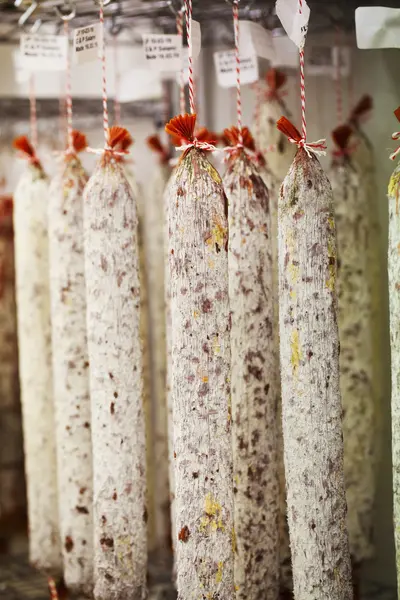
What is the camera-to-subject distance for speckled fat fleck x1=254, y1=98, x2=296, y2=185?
11.4ft

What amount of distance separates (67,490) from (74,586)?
0.41 meters

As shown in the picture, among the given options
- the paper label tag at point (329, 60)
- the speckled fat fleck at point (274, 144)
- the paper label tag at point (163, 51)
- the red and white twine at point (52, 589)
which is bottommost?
the red and white twine at point (52, 589)

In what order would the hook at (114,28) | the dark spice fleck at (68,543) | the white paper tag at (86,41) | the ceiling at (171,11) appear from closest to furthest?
the white paper tag at (86,41), the dark spice fleck at (68,543), the ceiling at (171,11), the hook at (114,28)

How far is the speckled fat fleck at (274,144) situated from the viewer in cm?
347

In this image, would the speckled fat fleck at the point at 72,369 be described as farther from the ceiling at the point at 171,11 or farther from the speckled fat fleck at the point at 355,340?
the speckled fat fleck at the point at 355,340

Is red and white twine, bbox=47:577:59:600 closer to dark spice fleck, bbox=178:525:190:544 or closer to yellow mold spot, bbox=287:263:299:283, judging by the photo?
dark spice fleck, bbox=178:525:190:544

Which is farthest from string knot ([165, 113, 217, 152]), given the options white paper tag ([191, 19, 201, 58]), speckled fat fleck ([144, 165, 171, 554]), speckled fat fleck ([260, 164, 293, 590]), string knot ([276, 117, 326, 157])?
speckled fat fleck ([144, 165, 171, 554])

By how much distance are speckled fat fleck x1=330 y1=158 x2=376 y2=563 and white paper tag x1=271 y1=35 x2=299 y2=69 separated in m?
0.48

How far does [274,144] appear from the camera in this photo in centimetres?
347

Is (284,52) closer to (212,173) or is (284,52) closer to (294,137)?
(294,137)

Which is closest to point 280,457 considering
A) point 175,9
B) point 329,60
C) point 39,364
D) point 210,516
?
point 210,516

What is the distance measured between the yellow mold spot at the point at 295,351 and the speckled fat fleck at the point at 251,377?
0.30 metres

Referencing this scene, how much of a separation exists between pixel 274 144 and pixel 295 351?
124 cm

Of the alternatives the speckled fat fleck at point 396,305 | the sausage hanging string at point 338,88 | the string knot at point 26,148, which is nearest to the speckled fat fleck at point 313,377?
the speckled fat fleck at point 396,305
